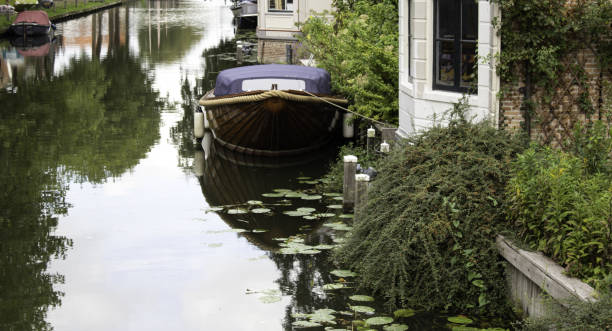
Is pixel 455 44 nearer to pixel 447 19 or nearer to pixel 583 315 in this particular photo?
pixel 447 19

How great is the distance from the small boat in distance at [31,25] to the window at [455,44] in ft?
135

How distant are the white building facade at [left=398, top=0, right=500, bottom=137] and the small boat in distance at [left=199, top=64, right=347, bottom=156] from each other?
478 centimetres

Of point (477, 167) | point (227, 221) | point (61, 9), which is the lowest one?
point (227, 221)

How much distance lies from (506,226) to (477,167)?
80 centimetres

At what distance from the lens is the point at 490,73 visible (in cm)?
1246

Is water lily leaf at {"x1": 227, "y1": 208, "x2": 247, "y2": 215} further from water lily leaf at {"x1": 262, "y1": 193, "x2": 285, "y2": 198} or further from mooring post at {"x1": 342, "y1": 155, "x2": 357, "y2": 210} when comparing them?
mooring post at {"x1": 342, "y1": 155, "x2": 357, "y2": 210}

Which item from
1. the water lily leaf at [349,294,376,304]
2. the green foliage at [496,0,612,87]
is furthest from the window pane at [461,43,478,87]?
the water lily leaf at [349,294,376,304]

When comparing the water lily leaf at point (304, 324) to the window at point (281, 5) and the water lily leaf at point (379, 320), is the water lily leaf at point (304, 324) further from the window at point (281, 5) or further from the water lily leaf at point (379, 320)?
the window at point (281, 5)

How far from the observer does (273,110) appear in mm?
18766

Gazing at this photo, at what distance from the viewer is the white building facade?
12469 millimetres

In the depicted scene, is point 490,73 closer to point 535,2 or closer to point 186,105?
point 535,2

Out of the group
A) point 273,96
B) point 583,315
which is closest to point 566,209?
point 583,315

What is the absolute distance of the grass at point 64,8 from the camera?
178 ft

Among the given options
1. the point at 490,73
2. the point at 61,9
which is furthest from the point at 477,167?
the point at 61,9
